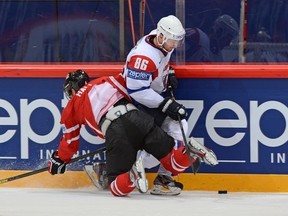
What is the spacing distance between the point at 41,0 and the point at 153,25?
3.15ft

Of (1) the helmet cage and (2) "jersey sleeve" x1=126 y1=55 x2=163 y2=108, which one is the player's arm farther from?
(2) "jersey sleeve" x1=126 y1=55 x2=163 y2=108

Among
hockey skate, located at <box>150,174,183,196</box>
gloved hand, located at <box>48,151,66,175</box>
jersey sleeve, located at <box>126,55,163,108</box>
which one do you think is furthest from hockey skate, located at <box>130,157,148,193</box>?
gloved hand, located at <box>48,151,66,175</box>

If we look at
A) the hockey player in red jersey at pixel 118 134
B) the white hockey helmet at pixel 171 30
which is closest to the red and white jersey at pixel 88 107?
the hockey player in red jersey at pixel 118 134

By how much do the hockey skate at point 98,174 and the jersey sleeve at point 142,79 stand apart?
24.1 inches

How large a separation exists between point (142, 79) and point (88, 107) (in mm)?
471

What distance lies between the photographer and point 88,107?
292 inches

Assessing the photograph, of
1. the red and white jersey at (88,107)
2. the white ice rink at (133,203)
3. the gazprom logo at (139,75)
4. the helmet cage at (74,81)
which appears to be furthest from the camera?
the helmet cage at (74,81)

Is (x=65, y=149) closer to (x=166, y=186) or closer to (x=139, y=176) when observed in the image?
(x=139, y=176)

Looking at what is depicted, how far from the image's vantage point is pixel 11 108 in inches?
304

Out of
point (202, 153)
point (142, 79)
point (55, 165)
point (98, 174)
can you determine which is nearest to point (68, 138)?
point (55, 165)

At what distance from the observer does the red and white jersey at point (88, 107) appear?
7398 millimetres

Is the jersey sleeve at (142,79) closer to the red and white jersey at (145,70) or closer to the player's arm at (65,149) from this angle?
the red and white jersey at (145,70)

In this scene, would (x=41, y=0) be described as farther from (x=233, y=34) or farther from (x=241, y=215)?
(x=241, y=215)

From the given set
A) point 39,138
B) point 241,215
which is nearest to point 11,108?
point 39,138
